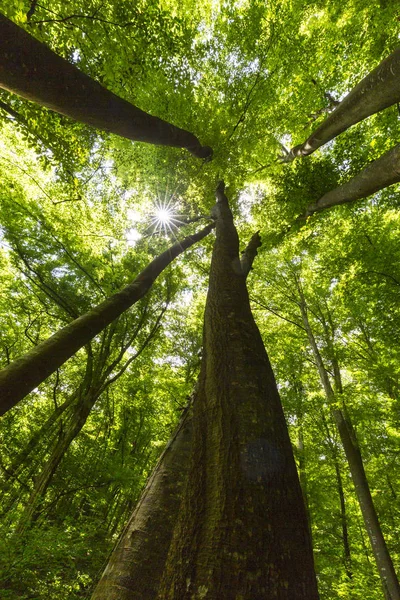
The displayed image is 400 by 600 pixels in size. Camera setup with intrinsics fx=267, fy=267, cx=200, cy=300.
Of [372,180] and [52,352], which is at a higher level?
[372,180]

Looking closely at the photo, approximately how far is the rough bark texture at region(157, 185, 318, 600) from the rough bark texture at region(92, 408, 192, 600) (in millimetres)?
942

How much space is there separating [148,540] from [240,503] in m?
1.35

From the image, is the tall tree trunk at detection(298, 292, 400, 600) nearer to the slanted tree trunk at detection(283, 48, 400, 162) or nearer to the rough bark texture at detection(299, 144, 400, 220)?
the rough bark texture at detection(299, 144, 400, 220)

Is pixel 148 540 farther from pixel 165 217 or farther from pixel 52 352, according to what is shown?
pixel 165 217

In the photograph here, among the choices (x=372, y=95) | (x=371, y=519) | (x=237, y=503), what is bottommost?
(x=237, y=503)

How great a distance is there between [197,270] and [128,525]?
35.9 feet

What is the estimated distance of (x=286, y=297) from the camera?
13.7 metres

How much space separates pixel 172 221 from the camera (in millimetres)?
10531

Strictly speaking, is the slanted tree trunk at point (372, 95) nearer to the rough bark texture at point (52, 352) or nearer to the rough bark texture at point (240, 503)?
the rough bark texture at point (240, 503)

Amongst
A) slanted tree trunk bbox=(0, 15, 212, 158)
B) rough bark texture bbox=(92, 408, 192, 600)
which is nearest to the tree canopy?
slanted tree trunk bbox=(0, 15, 212, 158)

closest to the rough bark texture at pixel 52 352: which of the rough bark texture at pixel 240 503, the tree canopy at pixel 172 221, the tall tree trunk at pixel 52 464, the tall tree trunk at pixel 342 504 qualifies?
the rough bark texture at pixel 240 503

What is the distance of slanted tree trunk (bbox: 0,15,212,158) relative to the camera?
208 centimetres

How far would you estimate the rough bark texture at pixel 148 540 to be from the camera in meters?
1.98

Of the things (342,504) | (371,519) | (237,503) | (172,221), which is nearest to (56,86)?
(237,503)
